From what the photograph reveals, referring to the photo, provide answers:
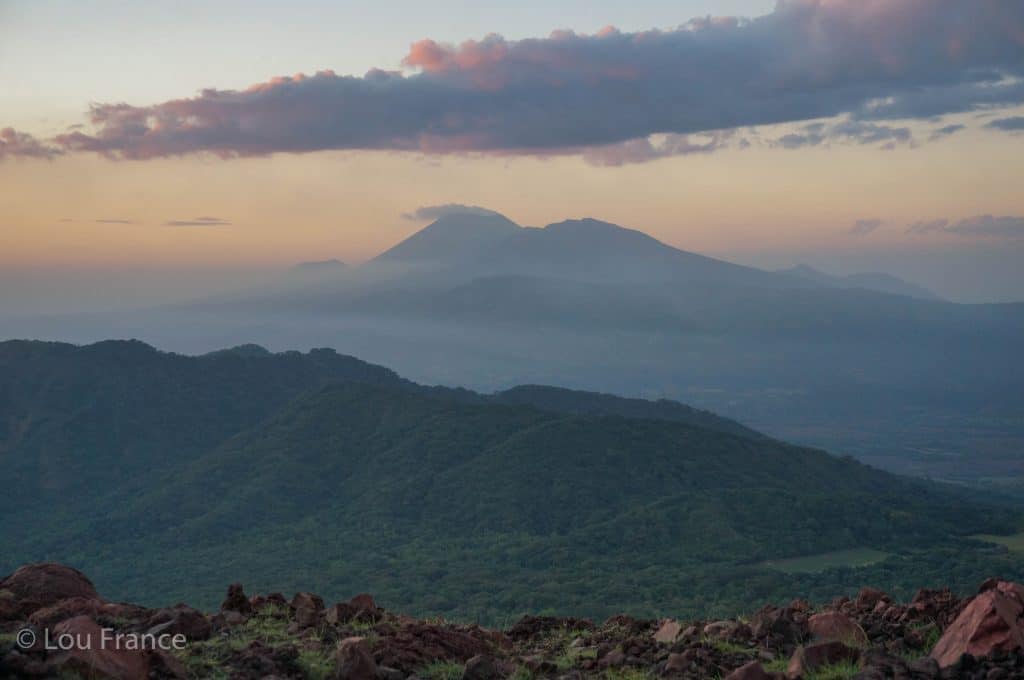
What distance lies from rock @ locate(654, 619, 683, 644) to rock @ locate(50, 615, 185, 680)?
447 centimetres

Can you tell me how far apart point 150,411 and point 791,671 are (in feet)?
334

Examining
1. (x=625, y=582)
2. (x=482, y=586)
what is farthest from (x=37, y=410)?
(x=625, y=582)

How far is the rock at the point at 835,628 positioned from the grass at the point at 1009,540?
193 feet

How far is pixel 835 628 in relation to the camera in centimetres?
951

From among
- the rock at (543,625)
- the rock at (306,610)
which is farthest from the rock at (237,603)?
the rock at (543,625)

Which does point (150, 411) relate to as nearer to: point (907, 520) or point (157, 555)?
point (157, 555)

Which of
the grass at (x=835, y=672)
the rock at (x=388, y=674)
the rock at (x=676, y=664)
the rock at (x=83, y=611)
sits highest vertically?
the rock at (x=83, y=611)

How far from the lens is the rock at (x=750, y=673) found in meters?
7.75

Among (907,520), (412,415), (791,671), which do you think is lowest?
(907,520)

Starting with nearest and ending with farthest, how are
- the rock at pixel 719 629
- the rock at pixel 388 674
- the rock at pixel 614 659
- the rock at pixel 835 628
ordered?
the rock at pixel 388 674 < the rock at pixel 614 659 < the rock at pixel 835 628 < the rock at pixel 719 629

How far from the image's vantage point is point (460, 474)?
8094 centimetres

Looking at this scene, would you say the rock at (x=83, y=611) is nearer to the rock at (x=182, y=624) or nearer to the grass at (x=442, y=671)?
the rock at (x=182, y=624)

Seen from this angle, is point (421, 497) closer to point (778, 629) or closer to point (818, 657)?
point (778, 629)

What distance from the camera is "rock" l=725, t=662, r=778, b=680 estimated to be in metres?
7.75
